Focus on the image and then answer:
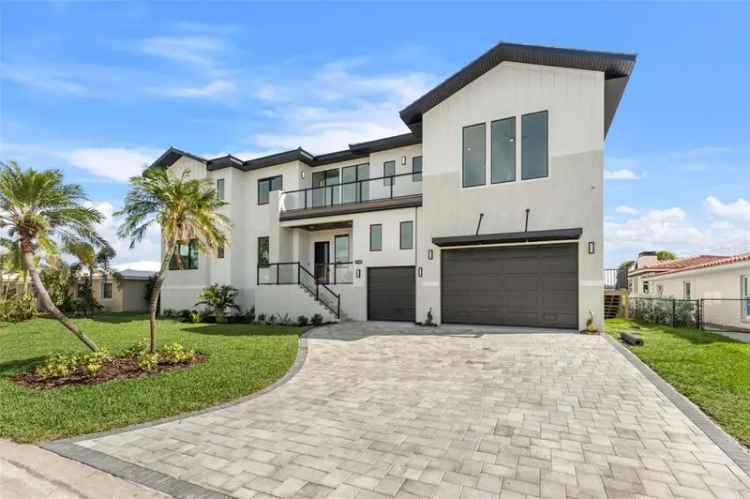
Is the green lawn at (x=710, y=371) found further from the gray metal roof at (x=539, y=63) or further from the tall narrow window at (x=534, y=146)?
the gray metal roof at (x=539, y=63)

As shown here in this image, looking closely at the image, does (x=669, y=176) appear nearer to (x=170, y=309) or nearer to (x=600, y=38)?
(x=600, y=38)

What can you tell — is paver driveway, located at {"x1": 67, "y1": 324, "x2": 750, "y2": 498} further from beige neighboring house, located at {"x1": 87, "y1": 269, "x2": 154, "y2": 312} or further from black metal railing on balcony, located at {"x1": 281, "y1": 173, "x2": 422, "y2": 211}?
beige neighboring house, located at {"x1": 87, "y1": 269, "x2": 154, "y2": 312}

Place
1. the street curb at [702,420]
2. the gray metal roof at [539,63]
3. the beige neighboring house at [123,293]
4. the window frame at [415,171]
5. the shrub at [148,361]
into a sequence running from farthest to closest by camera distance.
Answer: the beige neighboring house at [123,293] → the window frame at [415,171] → the gray metal roof at [539,63] → the shrub at [148,361] → the street curb at [702,420]

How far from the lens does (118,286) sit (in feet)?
83.0

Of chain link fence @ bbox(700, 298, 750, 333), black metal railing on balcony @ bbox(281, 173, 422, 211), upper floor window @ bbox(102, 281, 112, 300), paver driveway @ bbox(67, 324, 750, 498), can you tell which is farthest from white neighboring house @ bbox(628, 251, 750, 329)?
upper floor window @ bbox(102, 281, 112, 300)

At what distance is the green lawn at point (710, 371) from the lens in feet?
17.3

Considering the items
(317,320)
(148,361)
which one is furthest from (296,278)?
(148,361)

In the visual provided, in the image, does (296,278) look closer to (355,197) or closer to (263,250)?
(263,250)

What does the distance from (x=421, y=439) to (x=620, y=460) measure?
213 cm

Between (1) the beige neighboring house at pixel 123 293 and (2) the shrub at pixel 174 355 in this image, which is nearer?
(2) the shrub at pixel 174 355

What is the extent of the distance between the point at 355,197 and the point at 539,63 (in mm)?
9090

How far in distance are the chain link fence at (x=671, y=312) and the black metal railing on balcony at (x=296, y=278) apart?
13.8 metres

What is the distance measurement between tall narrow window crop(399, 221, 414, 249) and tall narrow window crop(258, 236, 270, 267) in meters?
7.80

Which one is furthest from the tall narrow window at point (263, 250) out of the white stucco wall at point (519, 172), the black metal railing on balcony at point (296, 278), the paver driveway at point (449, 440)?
the paver driveway at point (449, 440)
